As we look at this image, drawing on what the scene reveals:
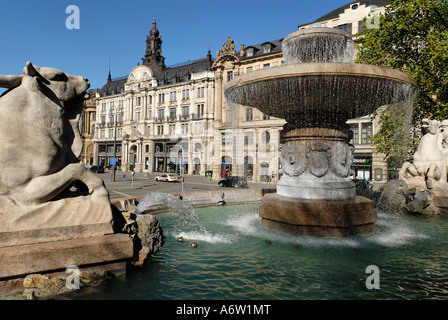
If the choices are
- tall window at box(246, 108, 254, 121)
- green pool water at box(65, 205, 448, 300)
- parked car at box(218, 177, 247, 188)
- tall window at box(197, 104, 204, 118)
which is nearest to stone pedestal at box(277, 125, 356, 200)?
green pool water at box(65, 205, 448, 300)

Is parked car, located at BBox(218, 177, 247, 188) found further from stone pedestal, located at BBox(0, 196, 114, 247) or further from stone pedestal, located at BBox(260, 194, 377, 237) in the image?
stone pedestal, located at BBox(0, 196, 114, 247)

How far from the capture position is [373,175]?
34.6 meters

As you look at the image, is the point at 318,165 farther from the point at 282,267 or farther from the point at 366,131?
the point at 366,131

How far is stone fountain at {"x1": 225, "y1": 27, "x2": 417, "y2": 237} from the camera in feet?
21.8

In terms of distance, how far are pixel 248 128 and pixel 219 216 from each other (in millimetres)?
35911

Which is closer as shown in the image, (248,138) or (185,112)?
(248,138)

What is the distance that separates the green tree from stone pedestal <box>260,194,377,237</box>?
12.3 meters

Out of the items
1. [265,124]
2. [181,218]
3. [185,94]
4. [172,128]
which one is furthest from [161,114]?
[181,218]

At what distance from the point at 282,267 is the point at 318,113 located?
Result: 14.6 ft

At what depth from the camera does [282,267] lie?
5125mm

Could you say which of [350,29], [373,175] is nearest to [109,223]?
[373,175]
